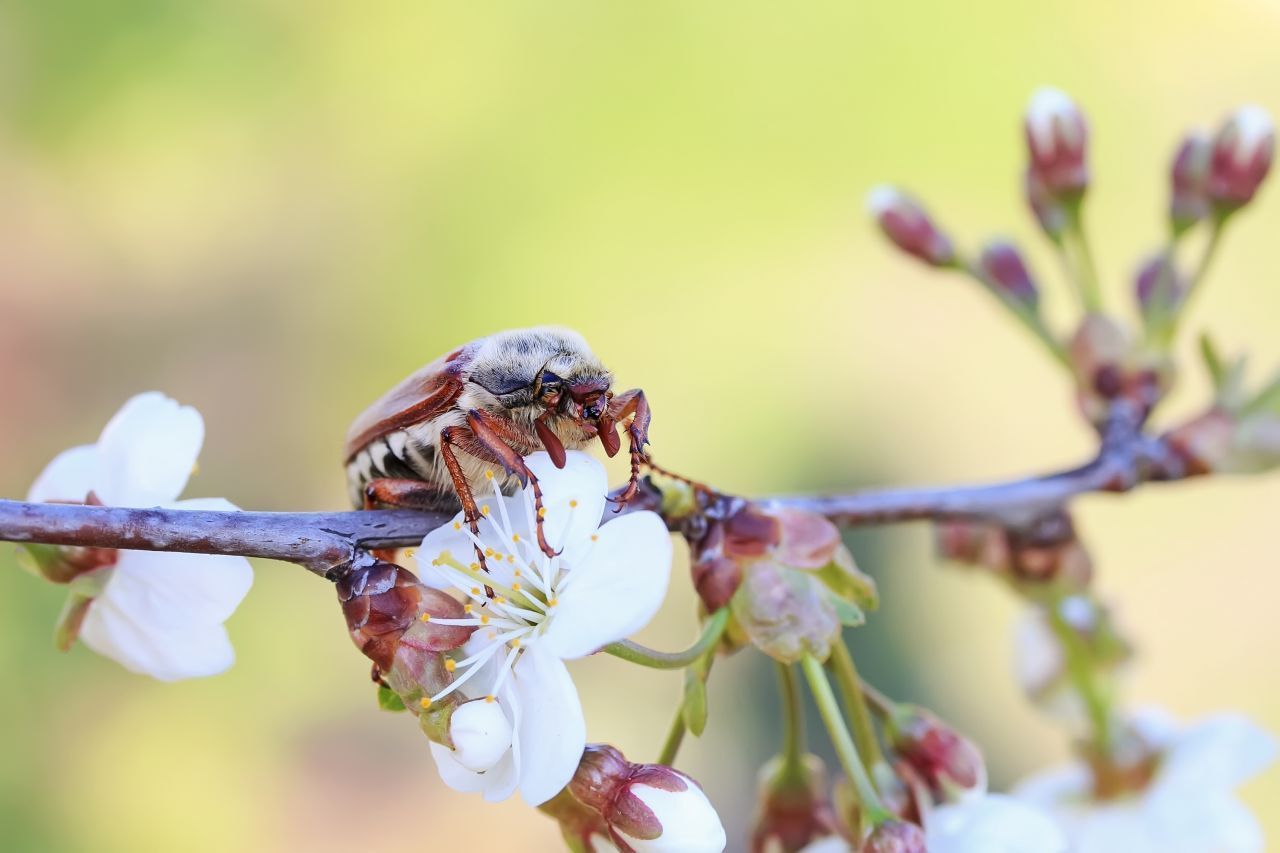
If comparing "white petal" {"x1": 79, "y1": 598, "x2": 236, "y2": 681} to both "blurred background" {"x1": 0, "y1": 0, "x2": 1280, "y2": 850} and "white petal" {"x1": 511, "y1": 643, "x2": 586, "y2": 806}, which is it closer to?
"white petal" {"x1": 511, "y1": 643, "x2": 586, "y2": 806}

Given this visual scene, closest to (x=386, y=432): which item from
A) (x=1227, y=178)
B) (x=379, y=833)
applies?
(x=1227, y=178)

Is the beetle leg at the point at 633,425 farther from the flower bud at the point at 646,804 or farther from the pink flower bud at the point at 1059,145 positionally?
the pink flower bud at the point at 1059,145

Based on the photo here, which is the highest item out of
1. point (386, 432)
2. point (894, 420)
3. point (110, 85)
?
point (110, 85)

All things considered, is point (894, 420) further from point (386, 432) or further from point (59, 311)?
point (386, 432)

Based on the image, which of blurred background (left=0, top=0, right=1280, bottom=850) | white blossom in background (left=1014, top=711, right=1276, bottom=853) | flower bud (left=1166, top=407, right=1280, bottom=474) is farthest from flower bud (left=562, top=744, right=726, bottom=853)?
blurred background (left=0, top=0, right=1280, bottom=850)

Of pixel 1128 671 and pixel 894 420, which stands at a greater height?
pixel 1128 671

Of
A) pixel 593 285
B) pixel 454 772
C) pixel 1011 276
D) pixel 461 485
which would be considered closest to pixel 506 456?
pixel 461 485

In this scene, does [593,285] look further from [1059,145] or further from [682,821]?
[682,821]
